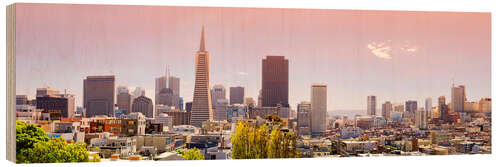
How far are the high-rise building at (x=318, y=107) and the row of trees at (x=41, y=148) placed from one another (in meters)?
4.20

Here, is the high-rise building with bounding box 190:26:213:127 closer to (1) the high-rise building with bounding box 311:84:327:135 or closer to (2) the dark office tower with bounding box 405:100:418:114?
(1) the high-rise building with bounding box 311:84:327:135

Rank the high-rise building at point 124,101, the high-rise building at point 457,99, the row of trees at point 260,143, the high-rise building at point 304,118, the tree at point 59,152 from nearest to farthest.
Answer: the tree at point 59,152 < the high-rise building at point 124,101 < the row of trees at point 260,143 < the high-rise building at point 304,118 < the high-rise building at point 457,99

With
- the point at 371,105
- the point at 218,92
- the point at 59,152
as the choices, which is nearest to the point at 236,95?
the point at 218,92

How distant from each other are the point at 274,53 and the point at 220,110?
4.92 ft

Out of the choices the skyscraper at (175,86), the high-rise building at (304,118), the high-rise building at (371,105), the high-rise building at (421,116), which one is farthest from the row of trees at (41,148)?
the high-rise building at (421,116)

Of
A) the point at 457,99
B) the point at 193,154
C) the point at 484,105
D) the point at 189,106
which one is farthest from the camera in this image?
the point at 484,105

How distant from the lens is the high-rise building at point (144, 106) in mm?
11883

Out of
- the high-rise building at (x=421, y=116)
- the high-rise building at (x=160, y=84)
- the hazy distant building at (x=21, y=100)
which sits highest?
the high-rise building at (x=160, y=84)

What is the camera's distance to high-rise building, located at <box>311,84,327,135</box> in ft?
41.0

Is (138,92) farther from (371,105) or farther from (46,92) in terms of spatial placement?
(371,105)

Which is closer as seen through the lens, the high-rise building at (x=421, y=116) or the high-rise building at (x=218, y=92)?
the high-rise building at (x=218, y=92)

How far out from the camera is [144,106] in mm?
11953

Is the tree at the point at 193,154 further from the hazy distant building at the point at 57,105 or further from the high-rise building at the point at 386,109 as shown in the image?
the high-rise building at the point at 386,109
